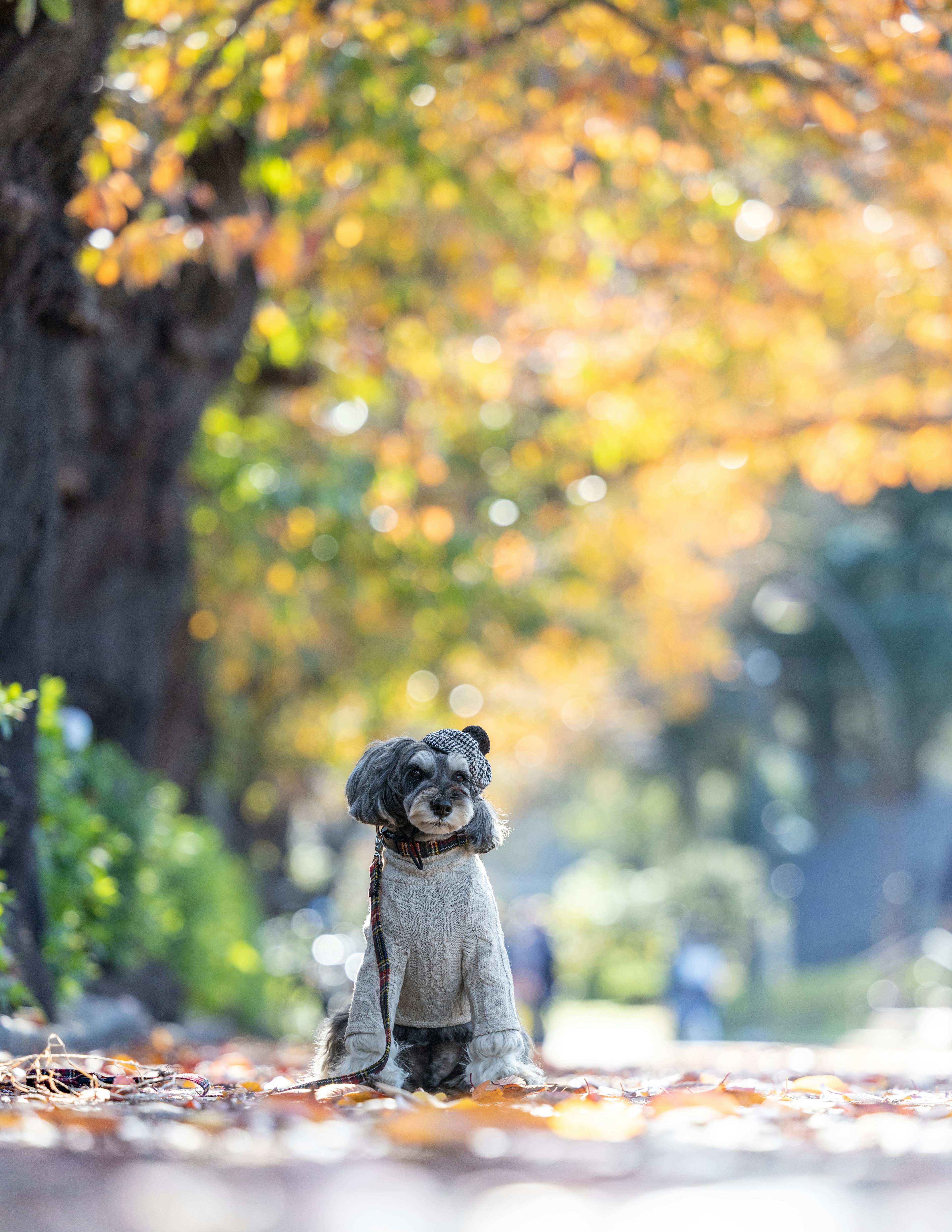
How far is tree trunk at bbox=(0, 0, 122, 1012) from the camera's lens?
220 inches

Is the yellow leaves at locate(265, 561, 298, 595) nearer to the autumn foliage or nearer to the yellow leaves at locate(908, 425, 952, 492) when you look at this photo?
the autumn foliage

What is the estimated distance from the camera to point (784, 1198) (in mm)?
2154

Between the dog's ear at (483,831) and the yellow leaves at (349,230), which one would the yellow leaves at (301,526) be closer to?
the yellow leaves at (349,230)

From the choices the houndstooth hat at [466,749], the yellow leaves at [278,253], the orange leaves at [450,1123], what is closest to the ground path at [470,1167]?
the orange leaves at [450,1123]

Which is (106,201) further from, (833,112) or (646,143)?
(833,112)

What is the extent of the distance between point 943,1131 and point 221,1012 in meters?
11.9

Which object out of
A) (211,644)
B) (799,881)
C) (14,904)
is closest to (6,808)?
(14,904)

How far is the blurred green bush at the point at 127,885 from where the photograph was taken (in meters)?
7.27

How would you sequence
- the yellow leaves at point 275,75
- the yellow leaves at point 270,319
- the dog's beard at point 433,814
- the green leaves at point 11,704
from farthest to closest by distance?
the yellow leaves at point 270,319
the yellow leaves at point 275,75
the green leaves at point 11,704
the dog's beard at point 433,814

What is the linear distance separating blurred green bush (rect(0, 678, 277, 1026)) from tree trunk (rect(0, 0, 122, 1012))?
0.37 m

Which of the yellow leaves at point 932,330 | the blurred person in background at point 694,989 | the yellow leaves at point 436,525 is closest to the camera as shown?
the yellow leaves at point 932,330

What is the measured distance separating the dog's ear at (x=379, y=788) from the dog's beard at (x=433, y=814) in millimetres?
124

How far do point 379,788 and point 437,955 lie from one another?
0.53 metres

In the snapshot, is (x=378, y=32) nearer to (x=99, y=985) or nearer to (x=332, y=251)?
(x=332, y=251)
